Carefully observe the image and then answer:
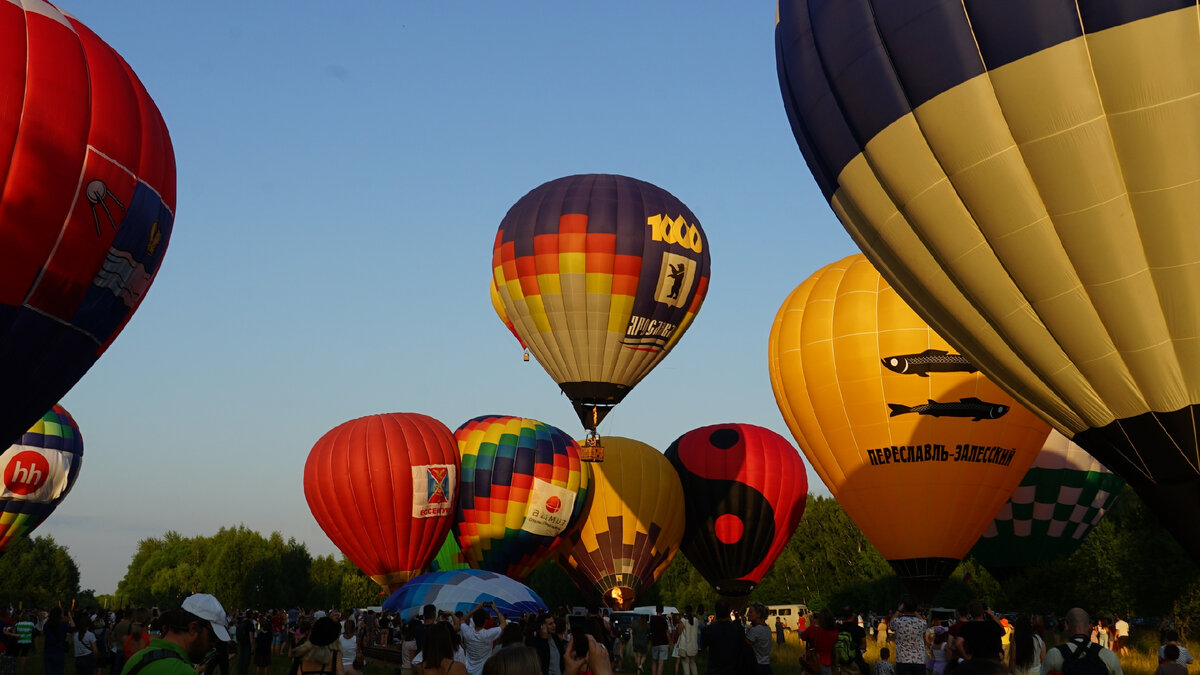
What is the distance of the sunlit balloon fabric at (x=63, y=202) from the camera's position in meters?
11.6

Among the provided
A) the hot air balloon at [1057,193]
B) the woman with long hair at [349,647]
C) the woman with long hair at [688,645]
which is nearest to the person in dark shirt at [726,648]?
the woman with long hair at [349,647]

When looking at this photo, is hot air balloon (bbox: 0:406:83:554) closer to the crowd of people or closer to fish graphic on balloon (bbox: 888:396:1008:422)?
the crowd of people

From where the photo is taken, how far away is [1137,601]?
27.8 metres

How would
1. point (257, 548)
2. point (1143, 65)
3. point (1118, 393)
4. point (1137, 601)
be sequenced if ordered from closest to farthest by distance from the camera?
point (1143, 65) → point (1118, 393) → point (1137, 601) → point (257, 548)

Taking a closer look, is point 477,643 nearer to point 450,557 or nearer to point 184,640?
point 184,640

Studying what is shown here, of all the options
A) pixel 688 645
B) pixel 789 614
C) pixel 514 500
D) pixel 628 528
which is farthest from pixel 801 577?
pixel 688 645

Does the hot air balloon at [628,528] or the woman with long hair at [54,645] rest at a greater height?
the hot air balloon at [628,528]

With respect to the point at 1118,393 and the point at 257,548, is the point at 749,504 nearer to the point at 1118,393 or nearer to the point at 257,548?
the point at 1118,393

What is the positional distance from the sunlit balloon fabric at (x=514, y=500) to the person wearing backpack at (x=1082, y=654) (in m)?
21.8

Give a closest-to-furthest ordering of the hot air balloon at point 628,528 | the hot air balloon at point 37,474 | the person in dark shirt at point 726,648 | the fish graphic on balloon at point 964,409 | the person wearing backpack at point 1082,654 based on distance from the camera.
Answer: the person wearing backpack at point 1082,654
the person in dark shirt at point 726,648
the fish graphic on balloon at point 964,409
the hot air balloon at point 37,474
the hot air balloon at point 628,528

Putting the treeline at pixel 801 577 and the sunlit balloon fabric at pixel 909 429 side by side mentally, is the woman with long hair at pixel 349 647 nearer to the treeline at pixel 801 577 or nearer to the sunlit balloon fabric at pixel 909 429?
the sunlit balloon fabric at pixel 909 429

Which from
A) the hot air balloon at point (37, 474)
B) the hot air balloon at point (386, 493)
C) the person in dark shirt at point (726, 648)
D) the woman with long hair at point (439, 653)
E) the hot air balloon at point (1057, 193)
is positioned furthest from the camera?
the hot air balloon at point (37, 474)

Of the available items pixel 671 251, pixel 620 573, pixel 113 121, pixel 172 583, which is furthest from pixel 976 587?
pixel 172 583

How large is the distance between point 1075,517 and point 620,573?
11478 mm
